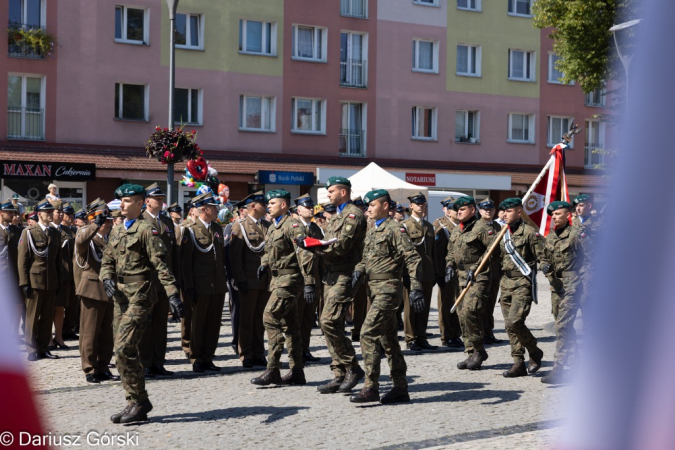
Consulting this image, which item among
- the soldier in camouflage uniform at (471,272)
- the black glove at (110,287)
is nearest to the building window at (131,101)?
the soldier in camouflage uniform at (471,272)

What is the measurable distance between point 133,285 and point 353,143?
28451 millimetres

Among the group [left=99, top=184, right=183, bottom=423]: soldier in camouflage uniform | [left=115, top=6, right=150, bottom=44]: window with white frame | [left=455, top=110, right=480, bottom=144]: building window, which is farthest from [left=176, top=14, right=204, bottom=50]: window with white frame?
[left=99, top=184, right=183, bottom=423]: soldier in camouflage uniform

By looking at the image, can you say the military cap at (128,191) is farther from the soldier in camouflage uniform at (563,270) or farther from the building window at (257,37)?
the building window at (257,37)

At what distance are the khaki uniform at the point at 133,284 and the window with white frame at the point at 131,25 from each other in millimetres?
24111

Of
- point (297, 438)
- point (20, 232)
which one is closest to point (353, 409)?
point (297, 438)

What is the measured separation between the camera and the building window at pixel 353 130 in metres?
35.6

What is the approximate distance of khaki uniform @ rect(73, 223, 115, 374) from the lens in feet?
32.0

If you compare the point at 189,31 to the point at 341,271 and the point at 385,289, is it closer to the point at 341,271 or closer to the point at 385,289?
the point at 341,271

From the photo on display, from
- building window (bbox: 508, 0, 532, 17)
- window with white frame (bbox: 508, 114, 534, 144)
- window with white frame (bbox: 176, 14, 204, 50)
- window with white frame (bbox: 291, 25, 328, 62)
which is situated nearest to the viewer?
window with white frame (bbox: 176, 14, 204, 50)

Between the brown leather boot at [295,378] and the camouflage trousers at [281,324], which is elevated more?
the camouflage trousers at [281,324]

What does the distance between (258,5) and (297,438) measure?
2773cm

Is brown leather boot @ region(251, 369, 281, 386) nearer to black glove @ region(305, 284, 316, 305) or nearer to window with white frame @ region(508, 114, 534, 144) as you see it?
black glove @ region(305, 284, 316, 305)

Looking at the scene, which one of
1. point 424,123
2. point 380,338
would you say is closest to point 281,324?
point 380,338

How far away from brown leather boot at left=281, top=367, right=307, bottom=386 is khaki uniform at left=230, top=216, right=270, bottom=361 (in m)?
1.36
